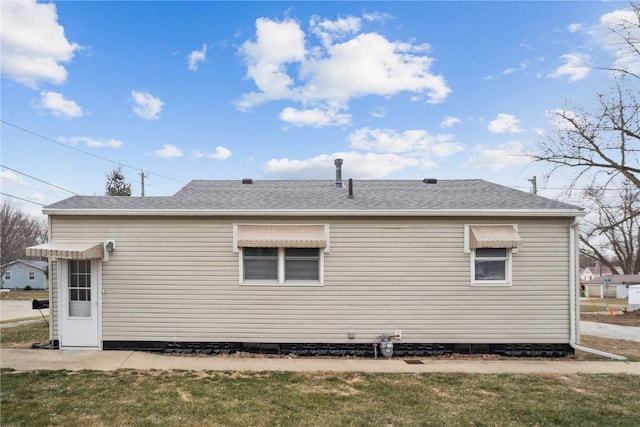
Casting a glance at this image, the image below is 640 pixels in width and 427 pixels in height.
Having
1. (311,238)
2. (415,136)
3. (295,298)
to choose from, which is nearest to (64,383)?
(295,298)

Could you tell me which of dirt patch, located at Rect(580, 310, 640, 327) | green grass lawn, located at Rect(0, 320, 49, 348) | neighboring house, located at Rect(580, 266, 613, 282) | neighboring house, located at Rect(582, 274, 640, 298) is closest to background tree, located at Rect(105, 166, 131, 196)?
green grass lawn, located at Rect(0, 320, 49, 348)

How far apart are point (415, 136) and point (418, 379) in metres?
12.7

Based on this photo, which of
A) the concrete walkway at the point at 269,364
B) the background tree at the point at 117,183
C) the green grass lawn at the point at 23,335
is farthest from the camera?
the background tree at the point at 117,183

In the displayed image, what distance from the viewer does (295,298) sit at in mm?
7875

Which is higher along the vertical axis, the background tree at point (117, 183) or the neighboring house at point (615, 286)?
the background tree at point (117, 183)

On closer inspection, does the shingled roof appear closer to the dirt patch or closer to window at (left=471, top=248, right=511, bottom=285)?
window at (left=471, top=248, right=511, bottom=285)

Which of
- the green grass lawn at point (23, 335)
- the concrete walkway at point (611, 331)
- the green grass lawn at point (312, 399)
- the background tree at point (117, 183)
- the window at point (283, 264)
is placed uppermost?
the background tree at point (117, 183)

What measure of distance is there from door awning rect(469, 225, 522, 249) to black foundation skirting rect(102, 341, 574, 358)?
2225 mm

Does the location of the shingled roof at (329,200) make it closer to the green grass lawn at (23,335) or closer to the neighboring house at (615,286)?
the green grass lawn at (23,335)

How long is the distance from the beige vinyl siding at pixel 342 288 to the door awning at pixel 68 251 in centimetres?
31

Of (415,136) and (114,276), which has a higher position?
(415,136)

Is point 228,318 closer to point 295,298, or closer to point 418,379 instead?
point 295,298

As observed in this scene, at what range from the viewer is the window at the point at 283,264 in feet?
26.0

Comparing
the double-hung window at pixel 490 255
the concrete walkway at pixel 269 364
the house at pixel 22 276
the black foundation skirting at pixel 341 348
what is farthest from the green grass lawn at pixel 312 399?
the house at pixel 22 276
